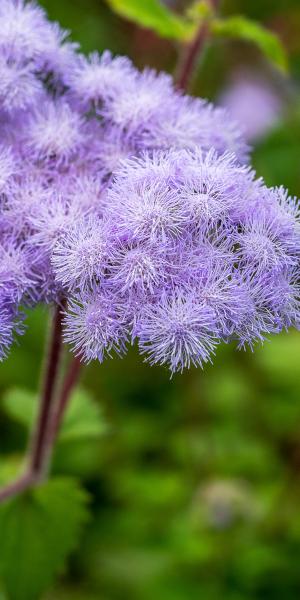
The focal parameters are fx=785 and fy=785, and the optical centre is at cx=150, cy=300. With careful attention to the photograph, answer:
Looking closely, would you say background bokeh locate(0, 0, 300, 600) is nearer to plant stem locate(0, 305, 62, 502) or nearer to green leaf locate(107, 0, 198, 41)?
plant stem locate(0, 305, 62, 502)

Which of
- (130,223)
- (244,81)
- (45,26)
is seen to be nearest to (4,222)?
(130,223)

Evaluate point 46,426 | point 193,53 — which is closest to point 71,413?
point 46,426

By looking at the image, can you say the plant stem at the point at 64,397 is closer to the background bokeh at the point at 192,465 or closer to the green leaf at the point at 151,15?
the background bokeh at the point at 192,465

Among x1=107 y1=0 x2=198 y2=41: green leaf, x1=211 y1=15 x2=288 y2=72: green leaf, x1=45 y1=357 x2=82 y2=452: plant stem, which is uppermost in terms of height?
x1=211 y1=15 x2=288 y2=72: green leaf

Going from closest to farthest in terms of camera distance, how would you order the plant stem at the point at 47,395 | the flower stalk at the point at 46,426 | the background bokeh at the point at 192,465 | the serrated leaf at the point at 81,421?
the plant stem at the point at 47,395, the flower stalk at the point at 46,426, the serrated leaf at the point at 81,421, the background bokeh at the point at 192,465

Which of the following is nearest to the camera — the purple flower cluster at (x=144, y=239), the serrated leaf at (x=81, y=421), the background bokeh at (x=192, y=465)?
the purple flower cluster at (x=144, y=239)

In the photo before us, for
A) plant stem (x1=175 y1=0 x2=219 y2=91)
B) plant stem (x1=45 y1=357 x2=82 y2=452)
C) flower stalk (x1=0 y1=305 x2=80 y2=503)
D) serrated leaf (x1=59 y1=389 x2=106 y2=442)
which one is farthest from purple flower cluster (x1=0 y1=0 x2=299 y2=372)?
serrated leaf (x1=59 y1=389 x2=106 y2=442)

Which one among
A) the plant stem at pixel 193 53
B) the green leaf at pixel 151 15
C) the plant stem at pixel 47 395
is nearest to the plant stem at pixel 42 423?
the plant stem at pixel 47 395

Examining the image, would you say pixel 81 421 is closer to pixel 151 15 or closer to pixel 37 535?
pixel 37 535
